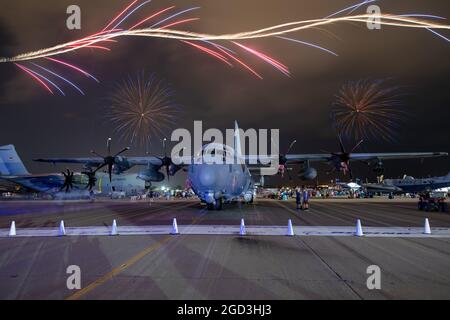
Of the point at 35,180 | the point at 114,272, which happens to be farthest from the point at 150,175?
the point at 35,180

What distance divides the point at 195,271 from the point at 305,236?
7372 mm

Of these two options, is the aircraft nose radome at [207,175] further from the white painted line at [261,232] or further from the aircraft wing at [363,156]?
the aircraft wing at [363,156]

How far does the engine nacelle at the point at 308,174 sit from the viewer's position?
129 feet

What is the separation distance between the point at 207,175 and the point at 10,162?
6237cm

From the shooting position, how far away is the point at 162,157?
122ft

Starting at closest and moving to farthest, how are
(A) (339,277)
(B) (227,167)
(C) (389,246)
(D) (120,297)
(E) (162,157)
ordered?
(D) (120,297) → (A) (339,277) → (C) (389,246) → (B) (227,167) → (E) (162,157)

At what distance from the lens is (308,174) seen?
39.3m

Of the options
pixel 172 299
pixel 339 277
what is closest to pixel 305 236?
pixel 339 277

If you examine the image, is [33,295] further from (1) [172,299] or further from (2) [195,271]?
(2) [195,271]

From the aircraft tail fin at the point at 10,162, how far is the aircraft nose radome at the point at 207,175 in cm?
5988

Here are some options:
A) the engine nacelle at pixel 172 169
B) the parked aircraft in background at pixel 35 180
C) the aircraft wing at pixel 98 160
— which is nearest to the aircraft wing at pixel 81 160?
the aircraft wing at pixel 98 160

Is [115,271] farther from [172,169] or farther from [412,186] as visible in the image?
[412,186]

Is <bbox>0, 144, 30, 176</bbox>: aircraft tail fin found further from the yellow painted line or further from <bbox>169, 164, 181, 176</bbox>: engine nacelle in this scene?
the yellow painted line
